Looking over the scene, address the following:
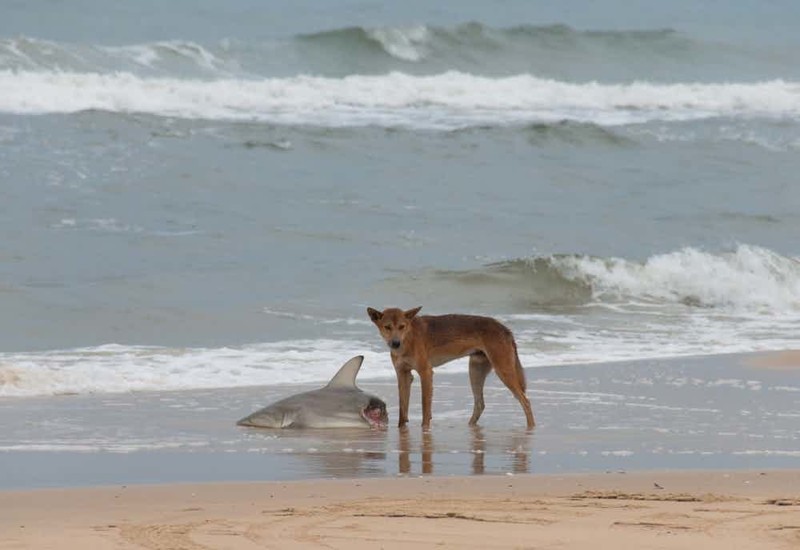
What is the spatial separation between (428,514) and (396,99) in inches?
1161

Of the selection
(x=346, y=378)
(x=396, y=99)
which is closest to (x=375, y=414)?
(x=346, y=378)

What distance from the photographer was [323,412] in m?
10.2

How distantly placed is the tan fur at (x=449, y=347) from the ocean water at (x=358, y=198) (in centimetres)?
187

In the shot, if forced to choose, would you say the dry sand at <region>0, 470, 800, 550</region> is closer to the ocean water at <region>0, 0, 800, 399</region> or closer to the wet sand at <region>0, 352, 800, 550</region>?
the wet sand at <region>0, 352, 800, 550</region>

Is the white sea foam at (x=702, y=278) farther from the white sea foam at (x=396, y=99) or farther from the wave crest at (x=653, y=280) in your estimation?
the white sea foam at (x=396, y=99)

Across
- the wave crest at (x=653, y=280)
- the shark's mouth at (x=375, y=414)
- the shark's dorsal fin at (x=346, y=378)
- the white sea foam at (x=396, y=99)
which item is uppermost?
the white sea foam at (x=396, y=99)

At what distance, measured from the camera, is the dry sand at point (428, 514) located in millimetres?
6430

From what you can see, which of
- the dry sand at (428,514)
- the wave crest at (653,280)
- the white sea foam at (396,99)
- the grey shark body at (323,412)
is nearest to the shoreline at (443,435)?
the grey shark body at (323,412)

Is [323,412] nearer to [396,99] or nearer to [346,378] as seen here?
[346,378]

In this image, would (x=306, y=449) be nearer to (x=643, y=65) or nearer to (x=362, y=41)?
(x=362, y=41)

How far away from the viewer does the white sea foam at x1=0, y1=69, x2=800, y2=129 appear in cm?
3156

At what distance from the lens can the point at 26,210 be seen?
2025 centimetres

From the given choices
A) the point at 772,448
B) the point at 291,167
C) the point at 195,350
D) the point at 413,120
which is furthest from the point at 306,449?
the point at 413,120

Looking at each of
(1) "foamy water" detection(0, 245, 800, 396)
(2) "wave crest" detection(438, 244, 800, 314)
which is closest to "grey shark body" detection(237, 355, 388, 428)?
(1) "foamy water" detection(0, 245, 800, 396)
